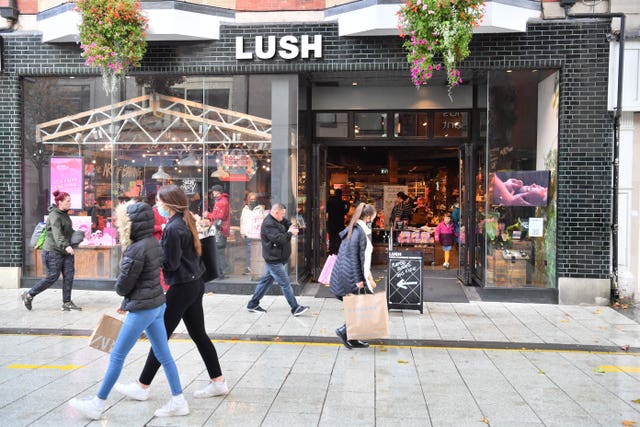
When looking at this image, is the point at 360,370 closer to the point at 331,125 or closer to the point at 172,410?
the point at 172,410

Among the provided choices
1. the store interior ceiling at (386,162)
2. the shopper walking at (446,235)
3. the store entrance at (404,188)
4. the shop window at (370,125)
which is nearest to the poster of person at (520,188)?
the shop window at (370,125)

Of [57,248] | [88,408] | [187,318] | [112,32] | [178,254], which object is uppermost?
[112,32]

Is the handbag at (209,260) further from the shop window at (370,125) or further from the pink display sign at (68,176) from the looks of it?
the shop window at (370,125)

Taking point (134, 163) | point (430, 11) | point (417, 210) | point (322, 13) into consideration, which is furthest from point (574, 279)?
point (417, 210)

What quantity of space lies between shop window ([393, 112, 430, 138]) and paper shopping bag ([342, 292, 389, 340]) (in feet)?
19.4

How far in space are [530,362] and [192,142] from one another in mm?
7319

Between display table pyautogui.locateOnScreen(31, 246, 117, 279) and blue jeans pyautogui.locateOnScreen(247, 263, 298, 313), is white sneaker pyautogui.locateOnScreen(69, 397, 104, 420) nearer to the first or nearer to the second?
blue jeans pyautogui.locateOnScreen(247, 263, 298, 313)

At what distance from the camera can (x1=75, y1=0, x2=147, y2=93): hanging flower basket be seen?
9.38 meters

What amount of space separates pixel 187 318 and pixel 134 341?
1.77 ft

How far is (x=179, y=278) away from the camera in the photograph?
4.88 metres

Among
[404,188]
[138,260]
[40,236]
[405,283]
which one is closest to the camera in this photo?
[138,260]

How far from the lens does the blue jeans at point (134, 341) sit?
15.1 feet

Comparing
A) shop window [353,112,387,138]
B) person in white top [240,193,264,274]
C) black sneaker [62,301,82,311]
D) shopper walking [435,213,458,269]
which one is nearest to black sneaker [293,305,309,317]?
person in white top [240,193,264,274]

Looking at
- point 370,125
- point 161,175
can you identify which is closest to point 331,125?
point 370,125
